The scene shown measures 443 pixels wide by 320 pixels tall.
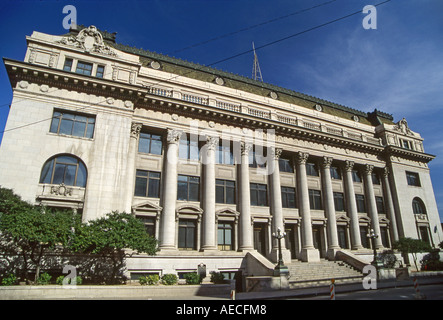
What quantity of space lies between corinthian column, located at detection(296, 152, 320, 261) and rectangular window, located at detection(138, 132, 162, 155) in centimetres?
1517

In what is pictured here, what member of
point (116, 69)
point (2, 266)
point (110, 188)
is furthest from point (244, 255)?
point (116, 69)

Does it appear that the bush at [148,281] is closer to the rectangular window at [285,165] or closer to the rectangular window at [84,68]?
the rectangular window at [84,68]

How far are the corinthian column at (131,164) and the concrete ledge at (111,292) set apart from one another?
7.17 metres

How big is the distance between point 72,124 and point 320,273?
2399 centimetres

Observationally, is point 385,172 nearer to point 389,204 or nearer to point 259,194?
point 389,204

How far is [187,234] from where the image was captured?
25.4m

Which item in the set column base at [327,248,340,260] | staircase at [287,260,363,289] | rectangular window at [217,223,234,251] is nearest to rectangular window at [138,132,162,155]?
rectangular window at [217,223,234,251]

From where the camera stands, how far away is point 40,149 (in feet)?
68.3

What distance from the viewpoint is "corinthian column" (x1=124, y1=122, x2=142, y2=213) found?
22941 mm

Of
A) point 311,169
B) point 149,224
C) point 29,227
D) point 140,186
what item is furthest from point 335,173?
point 29,227

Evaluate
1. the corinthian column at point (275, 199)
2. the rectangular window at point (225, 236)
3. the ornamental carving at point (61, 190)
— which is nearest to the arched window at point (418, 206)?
the corinthian column at point (275, 199)

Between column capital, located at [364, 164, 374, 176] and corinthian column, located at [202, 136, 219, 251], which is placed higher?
column capital, located at [364, 164, 374, 176]

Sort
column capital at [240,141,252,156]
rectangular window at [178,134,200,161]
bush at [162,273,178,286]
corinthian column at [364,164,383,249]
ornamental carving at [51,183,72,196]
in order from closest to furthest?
bush at [162,273,178,286]
ornamental carving at [51,183,72,196]
rectangular window at [178,134,200,161]
column capital at [240,141,252,156]
corinthian column at [364,164,383,249]

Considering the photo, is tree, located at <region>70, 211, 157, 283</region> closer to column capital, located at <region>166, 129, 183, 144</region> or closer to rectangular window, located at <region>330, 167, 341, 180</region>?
column capital, located at <region>166, 129, 183, 144</region>
